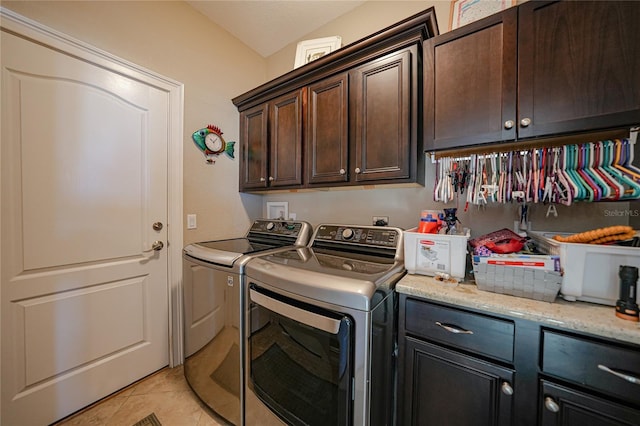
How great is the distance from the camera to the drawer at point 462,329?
81 cm

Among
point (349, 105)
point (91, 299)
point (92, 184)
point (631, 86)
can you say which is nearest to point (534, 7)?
point (631, 86)

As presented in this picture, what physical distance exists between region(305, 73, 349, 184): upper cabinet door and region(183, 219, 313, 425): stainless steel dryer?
636mm

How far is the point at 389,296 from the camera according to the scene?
1.02 m

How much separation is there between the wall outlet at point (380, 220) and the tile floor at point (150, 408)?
1.59 metres

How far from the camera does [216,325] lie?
135 cm

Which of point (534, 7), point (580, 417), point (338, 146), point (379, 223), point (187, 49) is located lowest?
point (580, 417)

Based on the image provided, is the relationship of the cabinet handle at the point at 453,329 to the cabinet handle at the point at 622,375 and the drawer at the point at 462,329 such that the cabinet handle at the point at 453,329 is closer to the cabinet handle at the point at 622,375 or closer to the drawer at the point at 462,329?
the drawer at the point at 462,329

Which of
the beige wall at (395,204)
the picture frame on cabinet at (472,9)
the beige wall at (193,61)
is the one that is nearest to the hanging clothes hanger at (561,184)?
the beige wall at (395,204)

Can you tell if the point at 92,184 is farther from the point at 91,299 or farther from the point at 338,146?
the point at 338,146

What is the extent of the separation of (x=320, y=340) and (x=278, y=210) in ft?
5.26

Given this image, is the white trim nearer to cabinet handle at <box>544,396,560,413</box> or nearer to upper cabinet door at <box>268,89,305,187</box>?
upper cabinet door at <box>268,89,305,187</box>

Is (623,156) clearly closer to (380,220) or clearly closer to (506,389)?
(506,389)

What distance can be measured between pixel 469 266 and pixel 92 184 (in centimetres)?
235

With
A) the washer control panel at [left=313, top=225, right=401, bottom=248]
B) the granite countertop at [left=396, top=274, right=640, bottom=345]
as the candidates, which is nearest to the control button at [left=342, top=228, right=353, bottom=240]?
the washer control panel at [left=313, top=225, right=401, bottom=248]
